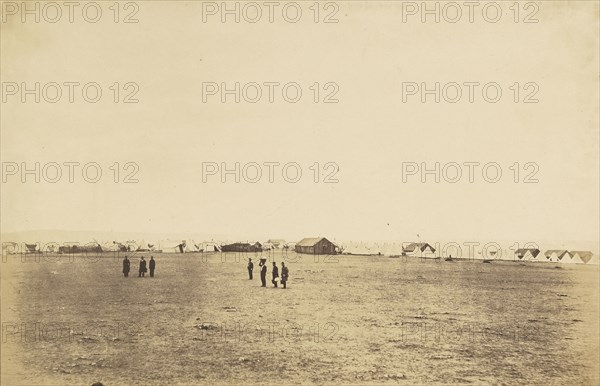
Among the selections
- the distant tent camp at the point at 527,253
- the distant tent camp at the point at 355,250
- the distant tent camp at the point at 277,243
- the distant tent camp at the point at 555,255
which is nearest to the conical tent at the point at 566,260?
the distant tent camp at the point at 555,255

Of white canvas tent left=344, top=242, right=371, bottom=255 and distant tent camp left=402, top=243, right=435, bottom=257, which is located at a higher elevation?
distant tent camp left=402, top=243, right=435, bottom=257

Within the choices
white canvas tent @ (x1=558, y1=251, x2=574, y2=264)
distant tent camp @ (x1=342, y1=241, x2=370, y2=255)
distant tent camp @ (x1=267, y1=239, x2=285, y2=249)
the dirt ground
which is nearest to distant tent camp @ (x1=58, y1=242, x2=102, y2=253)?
distant tent camp @ (x1=267, y1=239, x2=285, y2=249)

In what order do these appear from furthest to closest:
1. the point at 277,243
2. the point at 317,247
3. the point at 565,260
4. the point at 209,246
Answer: the point at 277,243, the point at 209,246, the point at 565,260, the point at 317,247

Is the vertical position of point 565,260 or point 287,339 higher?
point 287,339

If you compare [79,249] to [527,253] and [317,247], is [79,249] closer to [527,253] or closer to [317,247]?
[317,247]

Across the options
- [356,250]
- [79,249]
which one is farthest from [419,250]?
[79,249]

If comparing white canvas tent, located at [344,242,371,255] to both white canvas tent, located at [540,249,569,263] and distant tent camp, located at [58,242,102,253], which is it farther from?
distant tent camp, located at [58,242,102,253]

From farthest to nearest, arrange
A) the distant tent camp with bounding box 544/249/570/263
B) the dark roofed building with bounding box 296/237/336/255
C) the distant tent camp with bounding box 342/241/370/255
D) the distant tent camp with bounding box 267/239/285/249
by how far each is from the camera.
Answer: the distant tent camp with bounding box 267/239/285/249 < the distant tent camp with bounding box 342/241/370/255 < the distant tent camp with bounding box 544/249/570/263 < the dark roofed building with bounding box 296/237/336/255
